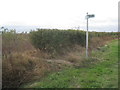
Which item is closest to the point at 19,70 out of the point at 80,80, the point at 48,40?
the point at 80,80

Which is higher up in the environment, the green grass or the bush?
the bush

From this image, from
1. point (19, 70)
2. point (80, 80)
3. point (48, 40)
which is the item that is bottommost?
point (80, 80)

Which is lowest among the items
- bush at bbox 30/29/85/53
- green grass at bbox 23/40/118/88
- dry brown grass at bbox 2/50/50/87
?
green grass at bbox 23/40/118/88

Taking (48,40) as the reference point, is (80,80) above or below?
Answer: below

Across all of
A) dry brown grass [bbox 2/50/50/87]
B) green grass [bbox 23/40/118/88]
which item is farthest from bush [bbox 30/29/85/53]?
dry brown grass [bbox 2/50/50/87]

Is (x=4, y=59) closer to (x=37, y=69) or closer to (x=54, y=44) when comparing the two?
(x=37, y=69)

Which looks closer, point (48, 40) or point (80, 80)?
point (80, 80)

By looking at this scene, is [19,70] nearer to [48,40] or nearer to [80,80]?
[80,80]

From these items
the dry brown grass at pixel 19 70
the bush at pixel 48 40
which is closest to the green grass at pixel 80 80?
the dry brown grass at pixel 19 70

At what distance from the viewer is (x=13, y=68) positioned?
604cm

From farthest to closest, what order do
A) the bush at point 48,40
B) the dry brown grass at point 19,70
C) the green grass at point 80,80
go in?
the bush at point 48,40 < the dry brown grass at point 19,70 < the green grass at point 80,80

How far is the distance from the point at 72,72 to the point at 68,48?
17.0 ft

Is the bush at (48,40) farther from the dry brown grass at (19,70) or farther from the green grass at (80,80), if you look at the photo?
the dry brown grass at (19,70)

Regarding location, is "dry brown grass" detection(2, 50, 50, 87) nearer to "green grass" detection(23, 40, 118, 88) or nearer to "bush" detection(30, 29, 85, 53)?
"green grass" detection(23, 40, 118, 88)
